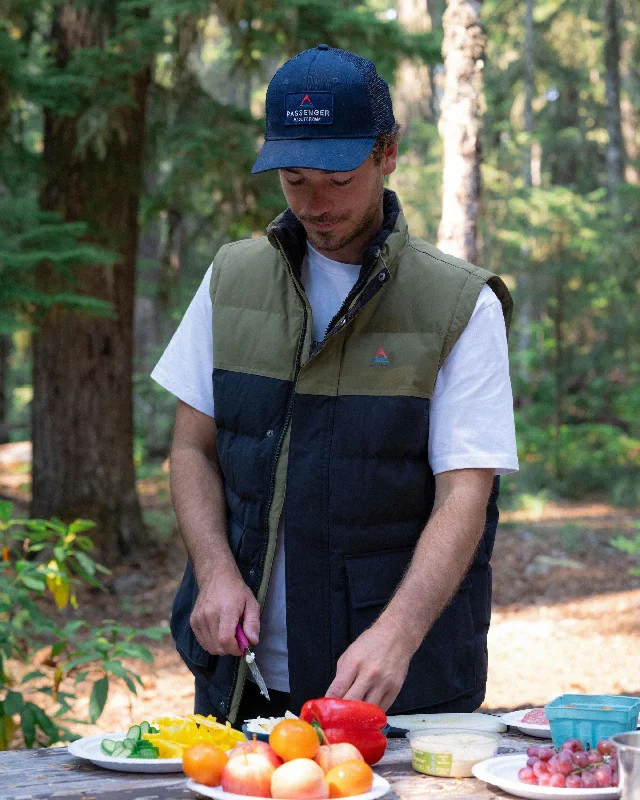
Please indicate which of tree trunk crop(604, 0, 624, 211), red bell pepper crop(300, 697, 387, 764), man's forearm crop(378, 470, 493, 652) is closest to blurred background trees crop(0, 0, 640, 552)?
man's forearm crop(378, 470, 493, 652)

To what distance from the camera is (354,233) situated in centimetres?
271

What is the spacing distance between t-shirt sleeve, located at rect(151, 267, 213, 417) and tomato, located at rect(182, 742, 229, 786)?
121 cm

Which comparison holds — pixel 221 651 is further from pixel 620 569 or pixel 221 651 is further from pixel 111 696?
pixel 620 569

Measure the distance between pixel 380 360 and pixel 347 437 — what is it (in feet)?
0.68

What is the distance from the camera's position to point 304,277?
9.45 feet

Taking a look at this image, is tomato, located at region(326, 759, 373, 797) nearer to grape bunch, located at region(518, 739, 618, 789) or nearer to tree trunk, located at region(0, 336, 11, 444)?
grape bunch, located at region(518, 739, 618, 789)

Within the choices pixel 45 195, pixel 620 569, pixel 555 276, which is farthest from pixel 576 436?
pixel 45 195

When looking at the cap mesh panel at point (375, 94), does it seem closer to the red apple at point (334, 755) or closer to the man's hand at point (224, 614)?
the man's hand at point (224, 614)

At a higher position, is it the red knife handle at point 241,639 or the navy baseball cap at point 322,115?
the navy baseball cap at point 322,115

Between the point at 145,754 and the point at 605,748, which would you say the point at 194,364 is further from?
the point at 605,748

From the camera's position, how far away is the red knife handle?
259 cm

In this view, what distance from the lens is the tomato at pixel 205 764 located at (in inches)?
74.6

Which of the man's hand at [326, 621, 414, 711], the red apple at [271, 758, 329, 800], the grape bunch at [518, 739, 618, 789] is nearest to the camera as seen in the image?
the red apple at [271, 758, 329, 800]

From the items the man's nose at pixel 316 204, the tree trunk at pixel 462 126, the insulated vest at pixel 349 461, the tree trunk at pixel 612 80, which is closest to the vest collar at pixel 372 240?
the insulated vest at pixel 349 461
